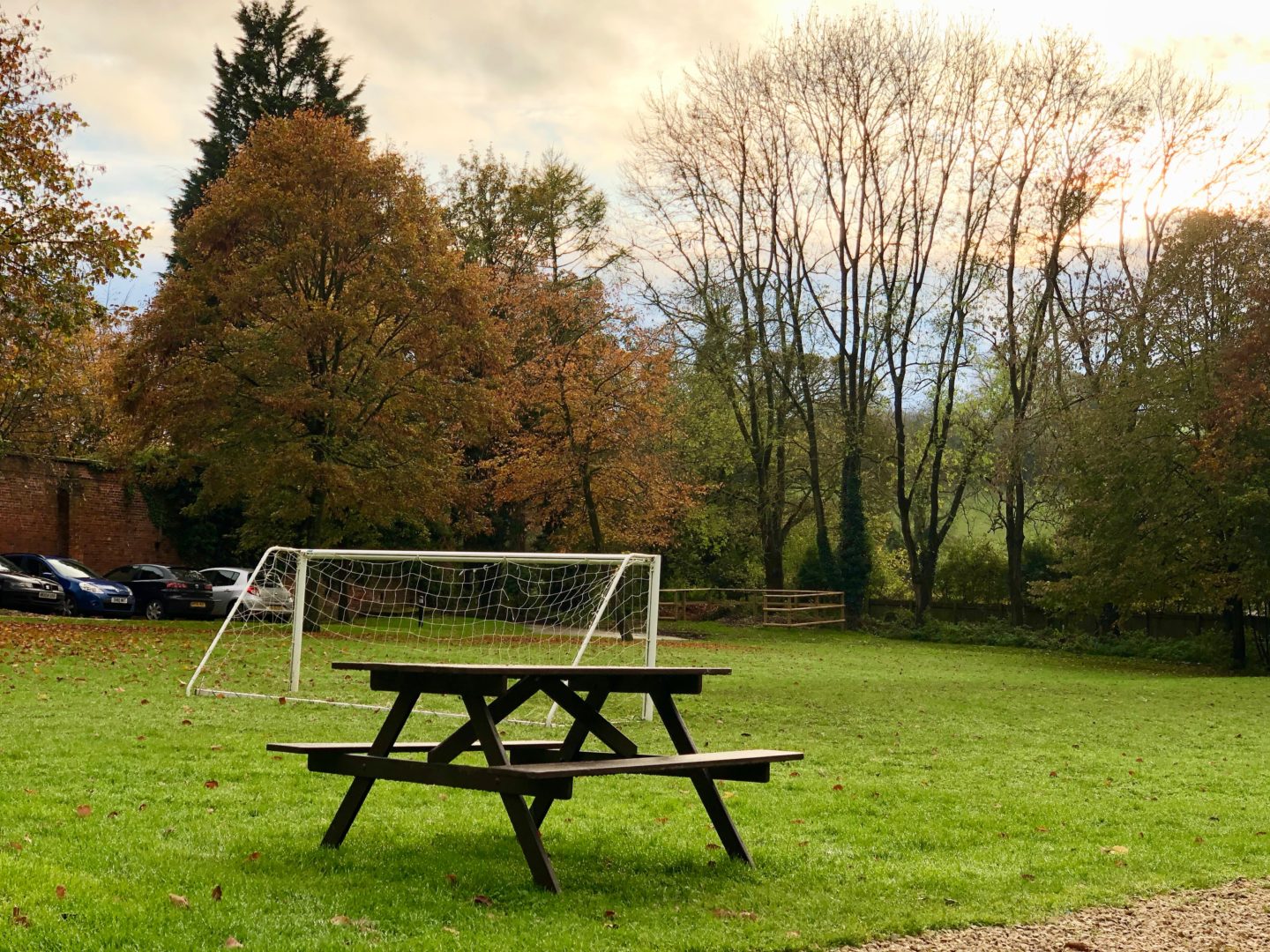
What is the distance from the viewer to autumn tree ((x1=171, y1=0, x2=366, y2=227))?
43.2 m

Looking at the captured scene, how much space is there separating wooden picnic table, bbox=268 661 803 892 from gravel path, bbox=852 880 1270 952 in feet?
4.20

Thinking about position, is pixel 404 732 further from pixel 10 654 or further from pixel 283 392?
pixel 283 392

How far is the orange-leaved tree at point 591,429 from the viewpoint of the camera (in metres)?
31.1

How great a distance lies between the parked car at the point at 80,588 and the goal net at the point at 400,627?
2765 millimetres

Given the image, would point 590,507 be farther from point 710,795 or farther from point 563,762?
point 563,762

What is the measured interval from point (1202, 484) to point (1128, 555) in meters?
2.05

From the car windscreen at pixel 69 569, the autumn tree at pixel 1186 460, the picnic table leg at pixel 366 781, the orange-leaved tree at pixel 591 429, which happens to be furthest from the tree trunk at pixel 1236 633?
the car windscreen at pixel 69 569

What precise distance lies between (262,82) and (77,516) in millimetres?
18288

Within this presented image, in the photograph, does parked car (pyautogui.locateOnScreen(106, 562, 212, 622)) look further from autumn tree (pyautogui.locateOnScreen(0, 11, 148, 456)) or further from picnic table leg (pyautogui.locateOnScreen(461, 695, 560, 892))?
picnic table leg (pyautogui.locateOnScreen(461, 695, 560, 892))

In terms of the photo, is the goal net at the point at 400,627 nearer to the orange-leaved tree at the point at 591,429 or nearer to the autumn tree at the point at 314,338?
the orange-leaved tree at the point at 591,429

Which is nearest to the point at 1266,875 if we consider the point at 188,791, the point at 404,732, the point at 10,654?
the point at 188,791

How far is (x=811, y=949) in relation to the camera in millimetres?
4695

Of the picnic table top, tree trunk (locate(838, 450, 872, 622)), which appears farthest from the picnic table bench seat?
tree trunk (locate(838, 450, 872, 622))

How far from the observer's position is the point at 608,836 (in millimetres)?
6586
